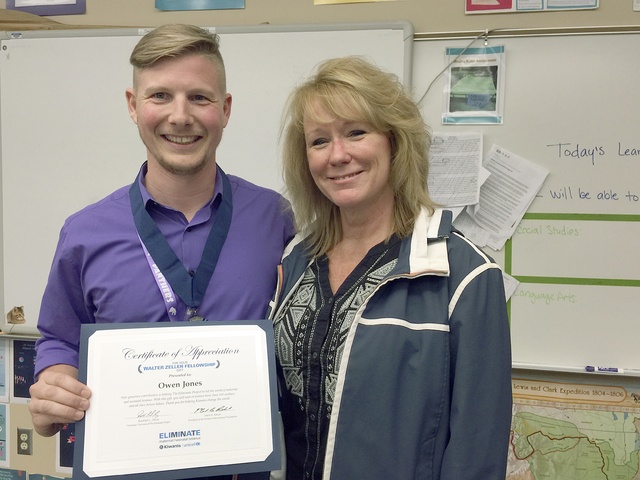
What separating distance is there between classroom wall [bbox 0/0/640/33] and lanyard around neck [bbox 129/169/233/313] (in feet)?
3.65

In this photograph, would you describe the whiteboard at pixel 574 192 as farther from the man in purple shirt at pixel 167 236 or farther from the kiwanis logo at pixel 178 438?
the kiwanis logo at pixel 178 438

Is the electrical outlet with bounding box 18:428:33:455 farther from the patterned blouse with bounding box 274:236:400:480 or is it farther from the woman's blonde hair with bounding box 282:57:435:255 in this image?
the woman's blonde hair with bounding box 282:57:435:255

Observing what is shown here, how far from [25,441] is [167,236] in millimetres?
1701

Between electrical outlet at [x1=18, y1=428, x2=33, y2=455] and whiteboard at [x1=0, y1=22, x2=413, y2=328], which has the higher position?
whiteboard at [x1=0, y1=22, x2=413, y2=328]

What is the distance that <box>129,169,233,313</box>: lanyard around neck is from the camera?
126 cm

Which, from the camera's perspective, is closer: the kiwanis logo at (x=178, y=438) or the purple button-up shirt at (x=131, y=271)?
the kiwanis logo at (x=178, y=438)

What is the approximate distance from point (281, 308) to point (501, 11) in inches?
56.2

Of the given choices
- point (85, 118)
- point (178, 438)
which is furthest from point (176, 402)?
point (85, 118)

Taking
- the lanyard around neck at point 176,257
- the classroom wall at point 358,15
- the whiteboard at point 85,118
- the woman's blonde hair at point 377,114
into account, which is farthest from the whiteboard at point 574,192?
the lanyard around neck at point 176,257

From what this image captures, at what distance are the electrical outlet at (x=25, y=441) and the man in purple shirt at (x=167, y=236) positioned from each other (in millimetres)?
1292

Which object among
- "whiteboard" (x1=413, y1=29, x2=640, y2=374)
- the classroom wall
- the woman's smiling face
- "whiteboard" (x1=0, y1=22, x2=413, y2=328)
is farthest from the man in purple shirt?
"whiteboard" (x1=413, y1=29, x2=640, y2=374)

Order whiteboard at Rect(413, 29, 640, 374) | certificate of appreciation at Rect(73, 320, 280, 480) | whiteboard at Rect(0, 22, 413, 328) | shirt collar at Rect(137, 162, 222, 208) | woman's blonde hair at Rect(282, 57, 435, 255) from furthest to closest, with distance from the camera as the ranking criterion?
whiteboard at Rect(0, 22, 413, 328)
whiteboard at Rect(413, 29, 640, 374)
shirt collar at Rect(137, 162, 222, 208)
woman's blonde hair at Rect(282, 57, 435, 255)
certificate of appreciation at Rect(73, 320, 280, 480)

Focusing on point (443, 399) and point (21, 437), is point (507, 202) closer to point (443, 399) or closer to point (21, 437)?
point (443, 399)

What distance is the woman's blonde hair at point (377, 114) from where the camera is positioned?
120 centimetres
